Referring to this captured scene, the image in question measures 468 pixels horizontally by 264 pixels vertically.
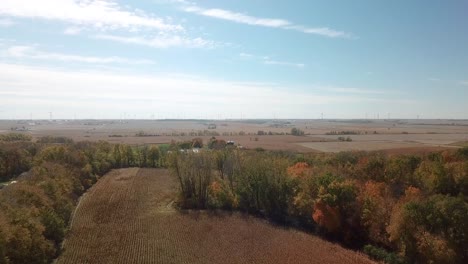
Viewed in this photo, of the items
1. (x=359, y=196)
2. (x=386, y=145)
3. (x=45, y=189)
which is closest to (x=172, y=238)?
(x=45, y=189)

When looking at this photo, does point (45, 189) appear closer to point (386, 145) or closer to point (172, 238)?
point (172, 238)

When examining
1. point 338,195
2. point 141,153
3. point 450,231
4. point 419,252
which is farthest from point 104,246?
point 141,153

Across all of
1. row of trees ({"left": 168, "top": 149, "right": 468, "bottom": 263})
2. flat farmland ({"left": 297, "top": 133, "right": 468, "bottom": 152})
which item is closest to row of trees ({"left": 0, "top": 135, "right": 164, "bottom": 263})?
row of trees ({"left": 168, "top": 149, "right": 468, "bottom": 263})

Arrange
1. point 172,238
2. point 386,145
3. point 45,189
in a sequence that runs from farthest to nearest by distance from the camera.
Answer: point 386,145, point 45,189, point 172,238

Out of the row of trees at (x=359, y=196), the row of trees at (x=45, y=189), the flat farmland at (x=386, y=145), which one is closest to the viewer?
the row of trees at (x=45, y=189)

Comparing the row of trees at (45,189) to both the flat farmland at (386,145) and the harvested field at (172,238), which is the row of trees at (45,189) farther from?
the flat farmland at (386,145)

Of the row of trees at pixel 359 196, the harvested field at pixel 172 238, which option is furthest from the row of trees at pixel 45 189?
the row of trees at pixel 359 196
